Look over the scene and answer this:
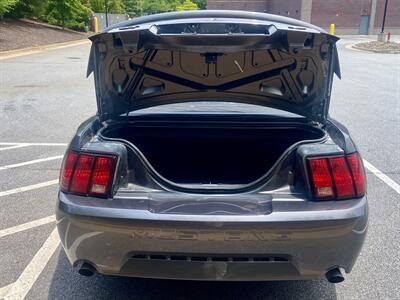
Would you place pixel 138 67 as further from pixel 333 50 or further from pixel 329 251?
pixel 329 251

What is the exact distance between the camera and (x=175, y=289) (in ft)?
8.42

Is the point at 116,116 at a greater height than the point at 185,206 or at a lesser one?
greater

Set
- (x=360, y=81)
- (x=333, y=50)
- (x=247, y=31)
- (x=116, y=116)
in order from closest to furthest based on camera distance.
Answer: (x=247, y=31), (x=333, y=50), (x=116, y=116), (x=360, y=81)

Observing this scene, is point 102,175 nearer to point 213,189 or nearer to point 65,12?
point 213,189

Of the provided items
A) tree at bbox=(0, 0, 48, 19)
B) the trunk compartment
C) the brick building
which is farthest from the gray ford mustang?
the brick building

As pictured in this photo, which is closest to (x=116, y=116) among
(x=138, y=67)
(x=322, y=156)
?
(x=138, y=67)

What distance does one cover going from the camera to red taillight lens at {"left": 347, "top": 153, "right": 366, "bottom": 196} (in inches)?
82.4

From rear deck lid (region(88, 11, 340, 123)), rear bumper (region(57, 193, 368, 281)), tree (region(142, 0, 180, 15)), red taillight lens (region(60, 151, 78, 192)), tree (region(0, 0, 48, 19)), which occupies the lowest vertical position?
rear bumper (region(57, 193, 368, 281))

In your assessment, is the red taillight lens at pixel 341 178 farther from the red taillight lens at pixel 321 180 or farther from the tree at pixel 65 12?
the tree at pixel 65 12

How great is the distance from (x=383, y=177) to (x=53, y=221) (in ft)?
12.2

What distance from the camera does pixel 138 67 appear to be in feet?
9.02

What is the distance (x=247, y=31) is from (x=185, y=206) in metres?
1.06

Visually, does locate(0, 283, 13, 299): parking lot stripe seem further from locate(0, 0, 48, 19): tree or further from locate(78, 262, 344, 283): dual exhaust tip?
locate(0, 0, 48, 19): tree

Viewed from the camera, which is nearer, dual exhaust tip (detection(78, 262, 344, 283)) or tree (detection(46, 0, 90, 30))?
dual exhaust tip (detection(78, 262, 344, 283))
